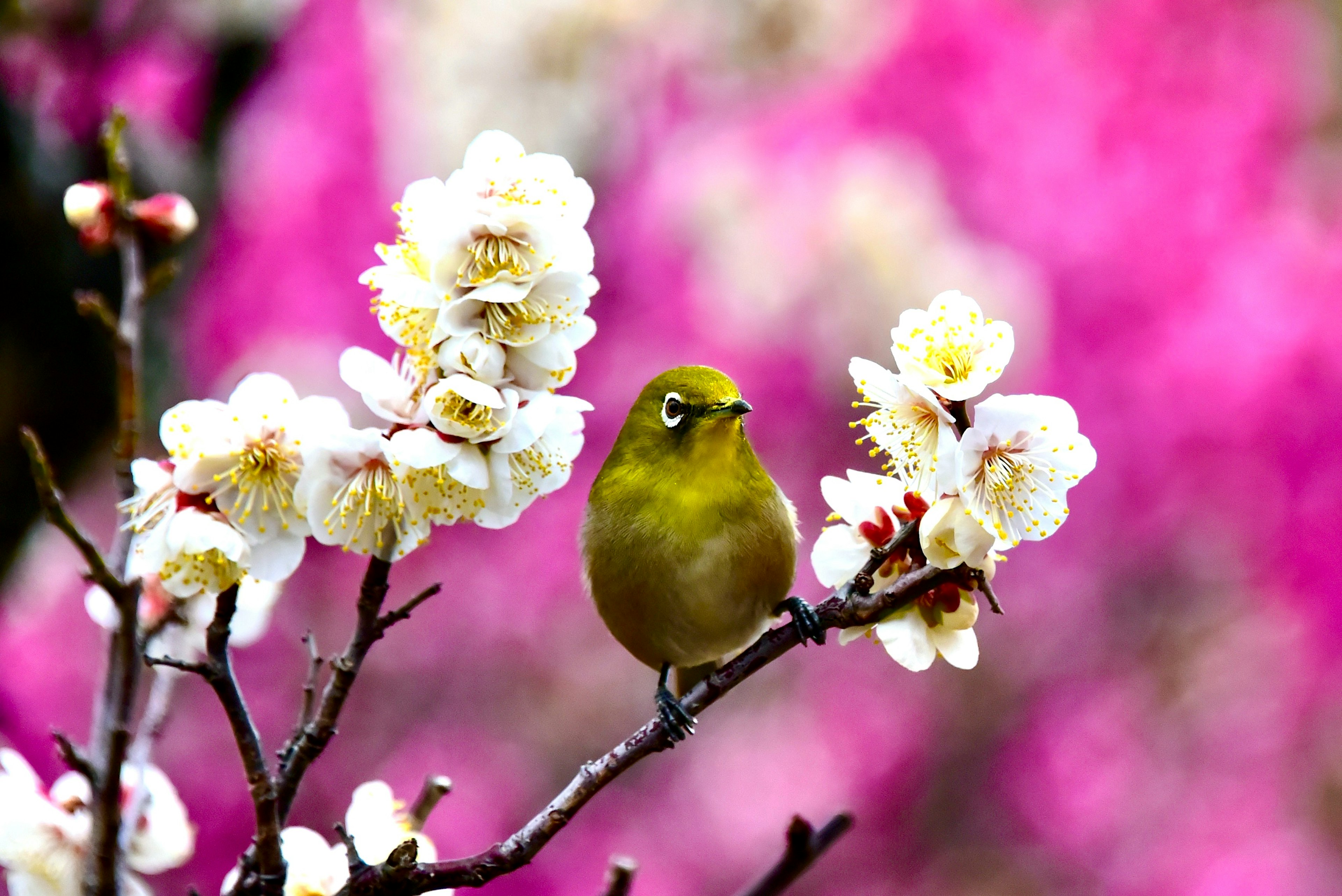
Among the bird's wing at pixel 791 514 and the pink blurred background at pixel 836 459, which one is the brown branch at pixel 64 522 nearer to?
the bird's wing at pixel 791 514

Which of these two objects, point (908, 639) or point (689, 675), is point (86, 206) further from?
point (689, 675)

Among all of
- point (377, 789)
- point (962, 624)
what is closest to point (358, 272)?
point (377, 789)

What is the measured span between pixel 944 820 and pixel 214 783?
204 centimetres

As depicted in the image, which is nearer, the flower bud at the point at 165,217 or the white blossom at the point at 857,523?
the white blossom at the point at 857,523

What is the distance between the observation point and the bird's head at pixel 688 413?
56.7 inches

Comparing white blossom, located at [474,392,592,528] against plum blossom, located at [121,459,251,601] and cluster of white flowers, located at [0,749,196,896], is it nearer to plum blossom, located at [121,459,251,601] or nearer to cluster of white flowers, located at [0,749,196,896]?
plum blossom, located at [121,459,251,601]

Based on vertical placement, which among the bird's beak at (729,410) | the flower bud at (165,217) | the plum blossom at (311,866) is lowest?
the plum blossom at (311,866)

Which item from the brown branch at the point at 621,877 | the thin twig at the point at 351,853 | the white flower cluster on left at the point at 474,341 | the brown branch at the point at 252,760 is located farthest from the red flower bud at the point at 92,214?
the brown branch at the point at 621,877

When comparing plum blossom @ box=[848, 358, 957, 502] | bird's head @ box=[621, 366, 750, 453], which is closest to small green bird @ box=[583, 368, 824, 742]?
bird's head @ box=[621, 366, 750, 453]

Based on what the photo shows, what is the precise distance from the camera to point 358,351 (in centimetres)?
93

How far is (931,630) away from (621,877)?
0.36 m

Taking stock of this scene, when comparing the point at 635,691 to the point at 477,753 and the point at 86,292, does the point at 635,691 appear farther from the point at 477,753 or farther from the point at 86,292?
the point at 86,292

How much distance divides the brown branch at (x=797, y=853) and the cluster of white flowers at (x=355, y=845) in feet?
1.04

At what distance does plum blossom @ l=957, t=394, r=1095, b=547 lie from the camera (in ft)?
2.94
